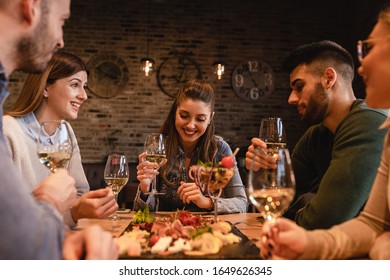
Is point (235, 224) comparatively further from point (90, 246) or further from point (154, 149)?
point (90, 246)

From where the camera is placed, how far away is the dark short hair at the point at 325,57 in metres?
1.90

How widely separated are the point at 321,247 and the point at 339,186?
506 millimetres

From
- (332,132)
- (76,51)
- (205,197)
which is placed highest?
(76,51)

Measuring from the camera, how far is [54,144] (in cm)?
124

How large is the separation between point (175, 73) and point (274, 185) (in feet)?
17.4

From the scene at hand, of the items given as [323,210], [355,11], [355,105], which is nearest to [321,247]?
[323,210]

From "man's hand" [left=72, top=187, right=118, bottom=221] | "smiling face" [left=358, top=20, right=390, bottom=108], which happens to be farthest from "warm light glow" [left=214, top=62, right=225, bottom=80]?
"smiling face" [left=358, top=20, right=390, bottom=108]

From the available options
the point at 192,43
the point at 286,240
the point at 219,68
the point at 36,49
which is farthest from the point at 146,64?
the point at 286,240

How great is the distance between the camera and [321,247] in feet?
3.19

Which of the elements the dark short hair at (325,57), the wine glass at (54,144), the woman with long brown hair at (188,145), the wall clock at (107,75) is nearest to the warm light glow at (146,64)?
the wall clock at (107,75)

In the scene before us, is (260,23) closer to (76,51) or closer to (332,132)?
(76,51)

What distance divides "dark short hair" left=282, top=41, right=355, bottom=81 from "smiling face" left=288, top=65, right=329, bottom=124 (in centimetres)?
4

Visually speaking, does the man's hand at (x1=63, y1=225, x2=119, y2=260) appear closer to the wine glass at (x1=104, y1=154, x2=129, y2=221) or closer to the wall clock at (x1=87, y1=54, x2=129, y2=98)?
the wine glass at (x1=104, y1=154, x2=129, y2=221)

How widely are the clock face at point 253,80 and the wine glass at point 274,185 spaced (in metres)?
5.28
